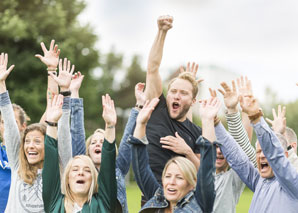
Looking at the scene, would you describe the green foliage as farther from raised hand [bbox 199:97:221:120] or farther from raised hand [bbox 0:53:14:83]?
raised hand [bbox 199:97:221:120]

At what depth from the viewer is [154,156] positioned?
14.4 ft

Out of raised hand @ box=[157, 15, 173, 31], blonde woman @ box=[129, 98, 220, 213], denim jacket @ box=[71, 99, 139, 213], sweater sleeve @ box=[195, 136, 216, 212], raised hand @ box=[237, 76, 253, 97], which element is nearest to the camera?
sweater sleeve @ box=[195, 136, 216, 212]

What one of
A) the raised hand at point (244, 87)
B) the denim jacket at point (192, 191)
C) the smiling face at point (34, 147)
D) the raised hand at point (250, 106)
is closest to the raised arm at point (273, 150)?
the raised hand at point (250, 106)

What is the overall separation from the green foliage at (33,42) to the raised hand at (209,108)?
57.3 feet

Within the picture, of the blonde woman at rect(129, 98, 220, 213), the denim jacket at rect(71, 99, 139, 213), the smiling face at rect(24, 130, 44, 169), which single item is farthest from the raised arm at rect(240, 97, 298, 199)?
the smiling face at rect(24, 130, 44, 169)

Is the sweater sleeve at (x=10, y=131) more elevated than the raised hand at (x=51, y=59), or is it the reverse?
the raised hand at (x=51, y=59)

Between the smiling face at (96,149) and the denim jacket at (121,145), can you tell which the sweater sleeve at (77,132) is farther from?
the smiling face at (96,149)

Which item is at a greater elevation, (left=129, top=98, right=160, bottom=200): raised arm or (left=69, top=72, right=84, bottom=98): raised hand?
(left=69, top=72, right=84, bottom=98): raised hand

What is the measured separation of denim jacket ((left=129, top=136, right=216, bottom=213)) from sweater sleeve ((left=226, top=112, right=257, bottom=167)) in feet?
3.66

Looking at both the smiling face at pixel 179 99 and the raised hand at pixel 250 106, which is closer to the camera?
the raised hand at pixel 250 106

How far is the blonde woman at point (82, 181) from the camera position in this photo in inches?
146

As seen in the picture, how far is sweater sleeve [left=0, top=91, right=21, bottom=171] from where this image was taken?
4.40 metres

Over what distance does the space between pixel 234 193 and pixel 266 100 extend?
46.1 m

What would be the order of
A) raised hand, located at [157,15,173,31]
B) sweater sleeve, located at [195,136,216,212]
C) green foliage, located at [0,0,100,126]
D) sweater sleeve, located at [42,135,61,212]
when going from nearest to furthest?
sweater sleeve, located at [195,136,216,212] → sweater sleeve, located at [42,135,61,212] → raised hand, located at [157,15,173,31] → green foliage, located at [0,0,100,126]
